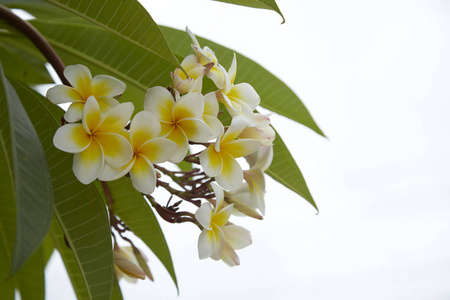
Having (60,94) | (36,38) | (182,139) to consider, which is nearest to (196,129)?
(182,139)

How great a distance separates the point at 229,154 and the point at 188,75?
87 mm

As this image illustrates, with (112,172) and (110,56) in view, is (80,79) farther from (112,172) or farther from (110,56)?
(110,56)

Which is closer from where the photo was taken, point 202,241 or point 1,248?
point 202,241

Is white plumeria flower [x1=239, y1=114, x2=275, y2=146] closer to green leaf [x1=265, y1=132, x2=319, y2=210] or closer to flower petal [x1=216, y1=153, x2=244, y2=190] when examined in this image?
flower petal [x1=216, y1=153, x2=244, y2=190]

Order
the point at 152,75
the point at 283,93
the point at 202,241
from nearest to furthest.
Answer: the point at 202,241 < the point at 152,75 < the point at 283,93

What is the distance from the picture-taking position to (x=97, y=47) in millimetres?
648

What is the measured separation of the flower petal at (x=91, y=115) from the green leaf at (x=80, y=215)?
0.08 meters

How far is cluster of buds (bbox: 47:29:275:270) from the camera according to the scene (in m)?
0.41

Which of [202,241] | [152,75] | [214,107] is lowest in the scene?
[202,241]

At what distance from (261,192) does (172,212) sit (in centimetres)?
9

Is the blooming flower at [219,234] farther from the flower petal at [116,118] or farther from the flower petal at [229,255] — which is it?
the flower petal at [116,118]

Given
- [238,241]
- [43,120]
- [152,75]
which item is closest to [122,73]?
[152,75]

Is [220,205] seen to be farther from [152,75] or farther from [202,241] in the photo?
[152,75]

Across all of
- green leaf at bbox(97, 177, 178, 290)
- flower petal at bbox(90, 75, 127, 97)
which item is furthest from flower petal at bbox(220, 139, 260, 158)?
green leaf at bbox(97, 177, 178, 290)
